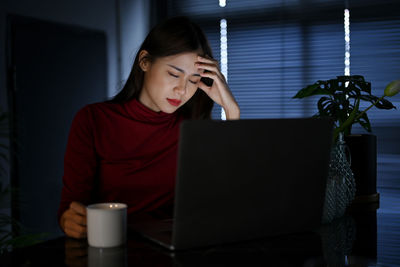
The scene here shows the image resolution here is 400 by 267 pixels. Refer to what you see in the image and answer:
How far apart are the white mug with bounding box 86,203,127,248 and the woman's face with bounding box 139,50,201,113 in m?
0.71

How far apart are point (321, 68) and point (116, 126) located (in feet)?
7.04

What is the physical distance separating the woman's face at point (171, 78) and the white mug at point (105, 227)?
0.71 metres

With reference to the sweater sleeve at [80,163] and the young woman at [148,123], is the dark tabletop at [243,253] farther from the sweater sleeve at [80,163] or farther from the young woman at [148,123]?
the young woman at [148,123]

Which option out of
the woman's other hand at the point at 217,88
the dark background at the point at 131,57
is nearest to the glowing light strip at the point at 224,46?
the dark background at the point at 131,57

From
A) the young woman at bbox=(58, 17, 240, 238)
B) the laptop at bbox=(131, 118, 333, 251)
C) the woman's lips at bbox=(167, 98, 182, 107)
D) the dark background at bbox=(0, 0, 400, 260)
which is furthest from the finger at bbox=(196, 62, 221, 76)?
the dark background at bbox=(0, 0, 400, 260)

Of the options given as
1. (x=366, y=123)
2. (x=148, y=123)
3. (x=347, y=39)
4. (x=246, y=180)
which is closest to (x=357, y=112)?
(x=366, y=123)

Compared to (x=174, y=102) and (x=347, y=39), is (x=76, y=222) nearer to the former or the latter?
(x=174, y=102)

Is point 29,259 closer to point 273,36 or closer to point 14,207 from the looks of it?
point 14,207

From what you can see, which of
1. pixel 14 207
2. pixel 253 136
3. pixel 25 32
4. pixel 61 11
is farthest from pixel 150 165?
pixel 61 11

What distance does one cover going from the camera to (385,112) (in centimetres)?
300

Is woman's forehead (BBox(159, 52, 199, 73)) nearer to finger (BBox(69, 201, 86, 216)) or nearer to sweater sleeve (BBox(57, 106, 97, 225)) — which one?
sweater sleeve (BBox(57, 106, 97, 225))

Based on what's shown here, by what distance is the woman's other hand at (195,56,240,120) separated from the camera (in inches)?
59.3

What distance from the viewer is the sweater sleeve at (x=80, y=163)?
1.34 meters

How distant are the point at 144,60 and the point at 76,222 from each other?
80 centimetres
